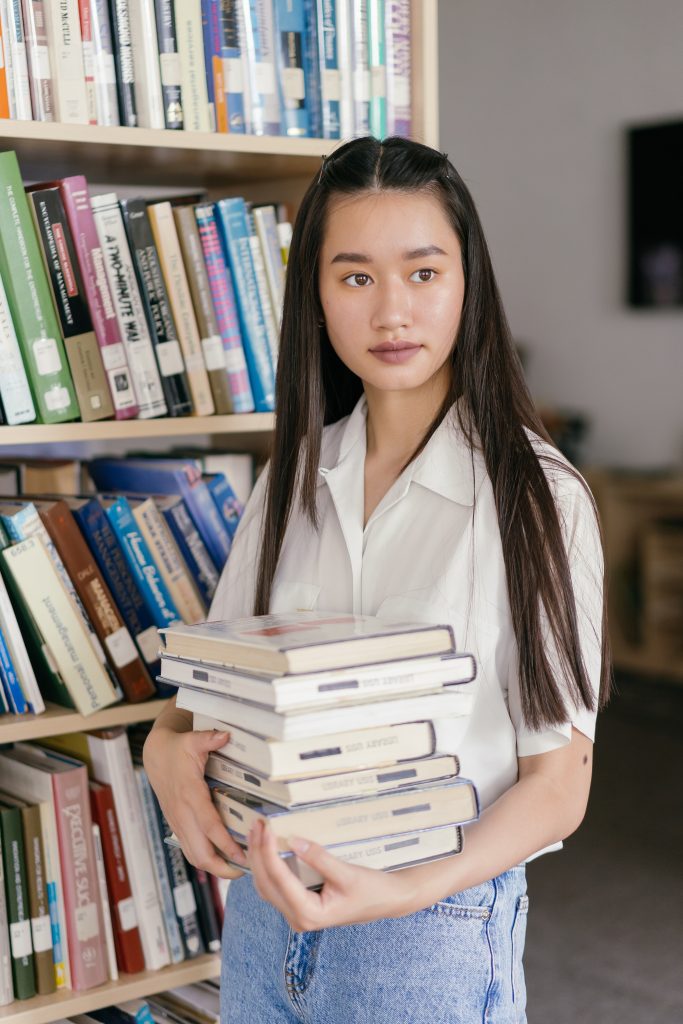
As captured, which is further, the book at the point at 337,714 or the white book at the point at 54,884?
the white book at the point at 54,884

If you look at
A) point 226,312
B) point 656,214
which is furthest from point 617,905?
point 656,214

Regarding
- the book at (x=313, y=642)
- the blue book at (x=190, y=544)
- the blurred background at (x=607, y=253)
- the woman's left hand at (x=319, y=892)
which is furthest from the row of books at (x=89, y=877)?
the blurred background at (x=607, y=253)

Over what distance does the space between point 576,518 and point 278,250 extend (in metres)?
0.74

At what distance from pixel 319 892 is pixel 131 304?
2.83 feet

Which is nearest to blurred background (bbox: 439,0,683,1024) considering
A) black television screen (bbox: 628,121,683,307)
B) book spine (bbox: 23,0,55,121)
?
black television screen (bbox: 628,121,683,307)

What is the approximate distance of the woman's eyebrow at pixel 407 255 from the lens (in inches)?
44.4

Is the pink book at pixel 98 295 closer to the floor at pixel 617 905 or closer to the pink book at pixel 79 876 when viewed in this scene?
the pink book at pixel 79 876

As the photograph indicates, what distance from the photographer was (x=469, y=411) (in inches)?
46.4

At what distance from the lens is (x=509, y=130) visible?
5305mm

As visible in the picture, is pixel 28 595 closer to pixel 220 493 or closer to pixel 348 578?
pixel 220 493

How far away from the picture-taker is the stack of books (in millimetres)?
931

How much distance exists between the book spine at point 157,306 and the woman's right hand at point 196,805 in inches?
22.7

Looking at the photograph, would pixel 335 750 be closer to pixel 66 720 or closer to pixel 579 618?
pixel 579 618

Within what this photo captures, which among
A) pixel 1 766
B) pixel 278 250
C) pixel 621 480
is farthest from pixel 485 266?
pixel 621 480
